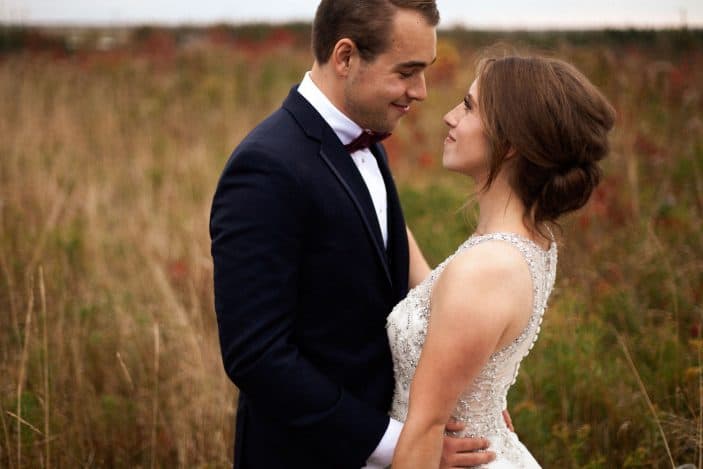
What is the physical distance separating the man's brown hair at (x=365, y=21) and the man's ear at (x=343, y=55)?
0.02 meters

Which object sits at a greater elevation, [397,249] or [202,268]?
[397,249]

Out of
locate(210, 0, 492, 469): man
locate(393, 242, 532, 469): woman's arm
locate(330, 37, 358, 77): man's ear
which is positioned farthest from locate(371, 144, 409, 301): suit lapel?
locate(330, 37, 358, 77): man's ear

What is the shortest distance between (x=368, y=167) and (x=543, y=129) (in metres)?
0.67

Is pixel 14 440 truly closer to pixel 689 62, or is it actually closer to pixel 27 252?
pixel 27 252

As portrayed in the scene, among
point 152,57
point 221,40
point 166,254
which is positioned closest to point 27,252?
point 166,254

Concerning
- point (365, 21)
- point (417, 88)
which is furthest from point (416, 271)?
Answer: point (365, 21)

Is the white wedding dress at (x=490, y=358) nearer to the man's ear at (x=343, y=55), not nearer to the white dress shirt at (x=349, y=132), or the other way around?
the white dress shirt at (x=349, y=132)

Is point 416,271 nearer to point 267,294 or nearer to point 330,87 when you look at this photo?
point 330,87

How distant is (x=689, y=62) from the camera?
7176 mm

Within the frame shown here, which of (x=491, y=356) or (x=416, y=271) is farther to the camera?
(x=416, y=271)

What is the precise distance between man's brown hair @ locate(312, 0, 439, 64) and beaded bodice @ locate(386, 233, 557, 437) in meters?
0.72

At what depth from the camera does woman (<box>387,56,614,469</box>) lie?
1.83 meters

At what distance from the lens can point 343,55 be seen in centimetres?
220

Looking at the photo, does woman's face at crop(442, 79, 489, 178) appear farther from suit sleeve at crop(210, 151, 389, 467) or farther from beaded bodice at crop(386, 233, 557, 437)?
suit sleeve at crop(210, 151, 389, 467)
